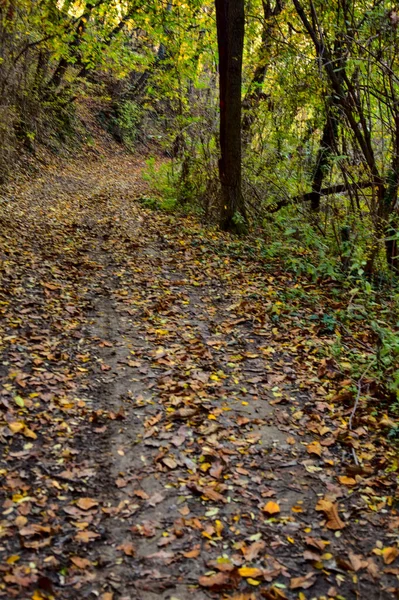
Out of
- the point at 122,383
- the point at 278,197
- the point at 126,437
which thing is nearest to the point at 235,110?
the point at 278,197

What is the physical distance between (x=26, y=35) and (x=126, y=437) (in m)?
12.8

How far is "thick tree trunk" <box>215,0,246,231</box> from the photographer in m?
8.75

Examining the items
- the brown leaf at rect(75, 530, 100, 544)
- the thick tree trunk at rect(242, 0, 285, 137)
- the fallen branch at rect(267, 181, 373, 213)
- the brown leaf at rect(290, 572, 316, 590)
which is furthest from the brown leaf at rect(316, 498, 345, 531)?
the thick tree trunk at rect(242, 0, 285, 137)

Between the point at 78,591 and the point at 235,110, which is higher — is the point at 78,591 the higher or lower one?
the lower one

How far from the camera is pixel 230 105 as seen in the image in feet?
30.0

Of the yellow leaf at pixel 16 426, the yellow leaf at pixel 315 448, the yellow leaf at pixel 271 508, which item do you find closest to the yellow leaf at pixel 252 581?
the yellow leaf at pixel 271 508

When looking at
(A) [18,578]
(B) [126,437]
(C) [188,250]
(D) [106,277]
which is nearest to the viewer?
(A) [18,578]

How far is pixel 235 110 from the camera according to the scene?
30.2 feet

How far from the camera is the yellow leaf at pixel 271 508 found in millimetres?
3458

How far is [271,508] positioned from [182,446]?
0.91m

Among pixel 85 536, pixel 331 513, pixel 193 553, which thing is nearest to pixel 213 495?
pixel 193 553

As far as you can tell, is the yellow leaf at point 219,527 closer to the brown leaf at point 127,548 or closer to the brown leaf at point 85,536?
the brown leaf at point 127,548

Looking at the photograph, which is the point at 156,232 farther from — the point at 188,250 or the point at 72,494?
the point at 72,494

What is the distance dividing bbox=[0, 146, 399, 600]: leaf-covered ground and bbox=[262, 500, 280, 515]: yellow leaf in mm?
11
